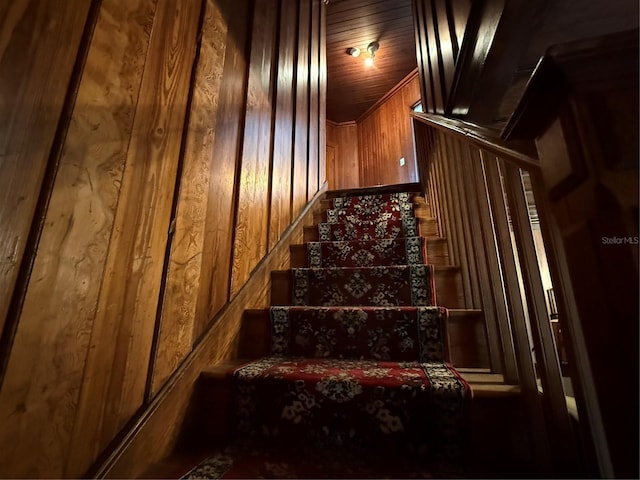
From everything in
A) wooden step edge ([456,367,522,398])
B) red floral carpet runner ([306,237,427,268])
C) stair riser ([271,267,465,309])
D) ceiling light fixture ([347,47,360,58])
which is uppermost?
ceiling light fixture ([347,47,360,58])

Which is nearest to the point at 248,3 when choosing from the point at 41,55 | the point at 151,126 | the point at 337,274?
the point at 151,126

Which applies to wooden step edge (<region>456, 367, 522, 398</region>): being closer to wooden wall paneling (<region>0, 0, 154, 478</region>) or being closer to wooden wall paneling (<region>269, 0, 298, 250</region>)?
wooden wall paneling (<region>0, 0, 154, 478</region>)

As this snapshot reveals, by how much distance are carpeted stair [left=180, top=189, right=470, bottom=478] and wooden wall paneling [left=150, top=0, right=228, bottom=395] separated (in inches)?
9.1

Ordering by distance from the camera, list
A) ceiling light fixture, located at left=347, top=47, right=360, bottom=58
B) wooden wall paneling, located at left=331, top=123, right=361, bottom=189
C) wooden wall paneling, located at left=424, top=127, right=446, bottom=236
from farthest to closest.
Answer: wooden wall paneling, located at left=331, top=123, right=361, bottom=189 → ceiling light fixture, located at left=347, top=47, right=360, bottom=58 → wooden wall paneling, located at left=424, top=127, right=446, bottom=236

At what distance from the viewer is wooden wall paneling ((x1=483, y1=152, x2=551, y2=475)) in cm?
77

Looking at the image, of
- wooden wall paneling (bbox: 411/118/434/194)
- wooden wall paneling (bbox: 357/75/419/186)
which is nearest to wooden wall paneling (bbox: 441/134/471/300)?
wooden wall paneling (bbox: 411/118/434/194)

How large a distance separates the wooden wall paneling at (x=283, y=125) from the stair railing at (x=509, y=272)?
3.37 feet

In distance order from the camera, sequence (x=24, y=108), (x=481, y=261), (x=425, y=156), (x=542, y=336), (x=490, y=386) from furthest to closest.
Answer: (x=425, y=156), (x=481, y=261), (x=490, y=386), (x=542, y=336), (x=24, y=108)

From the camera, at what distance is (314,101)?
9.82 ft

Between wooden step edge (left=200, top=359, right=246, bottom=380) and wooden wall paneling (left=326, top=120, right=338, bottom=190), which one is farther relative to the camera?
wooden wall paneling (left=326, top=120, right=338, bottom=190)

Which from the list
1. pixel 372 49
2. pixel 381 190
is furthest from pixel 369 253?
pixel 372 49

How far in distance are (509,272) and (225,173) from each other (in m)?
1.23

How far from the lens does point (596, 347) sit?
416 mm

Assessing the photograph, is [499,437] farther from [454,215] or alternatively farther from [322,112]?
[322,112]
